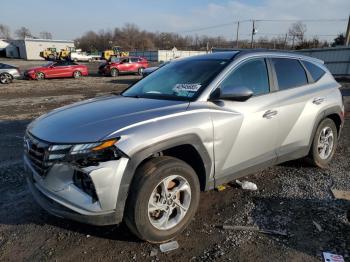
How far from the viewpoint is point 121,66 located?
28.7 metres

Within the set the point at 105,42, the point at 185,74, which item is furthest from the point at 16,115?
the point at 105,42

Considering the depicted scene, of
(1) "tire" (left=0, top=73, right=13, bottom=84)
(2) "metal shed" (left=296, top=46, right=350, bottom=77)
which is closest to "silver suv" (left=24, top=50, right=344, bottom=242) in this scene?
(1) "tire" (left=0, top=73, right=13, bottom=84)

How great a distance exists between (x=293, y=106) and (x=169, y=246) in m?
2.38

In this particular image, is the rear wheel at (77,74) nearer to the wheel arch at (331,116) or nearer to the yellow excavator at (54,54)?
the wheel arch at (331,116)

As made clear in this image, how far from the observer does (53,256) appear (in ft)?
9.75

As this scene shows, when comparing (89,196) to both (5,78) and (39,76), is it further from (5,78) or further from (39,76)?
(39,76)

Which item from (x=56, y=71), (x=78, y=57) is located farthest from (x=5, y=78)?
(x=78, y=57)

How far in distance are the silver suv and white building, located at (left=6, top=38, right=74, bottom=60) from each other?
242ft

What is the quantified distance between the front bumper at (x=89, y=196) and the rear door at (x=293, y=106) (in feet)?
7.41

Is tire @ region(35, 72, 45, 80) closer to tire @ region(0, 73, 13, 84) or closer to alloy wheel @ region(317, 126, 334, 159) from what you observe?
tire @ region(0, 73, 13, 84)

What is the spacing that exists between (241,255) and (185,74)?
7.00 ft

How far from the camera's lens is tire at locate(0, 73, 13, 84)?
21484 millimetres

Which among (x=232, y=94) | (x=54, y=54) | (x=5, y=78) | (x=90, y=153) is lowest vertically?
(x=54, y=54)

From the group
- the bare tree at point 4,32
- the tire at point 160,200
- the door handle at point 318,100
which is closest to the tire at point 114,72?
the door handle at point 318,100
